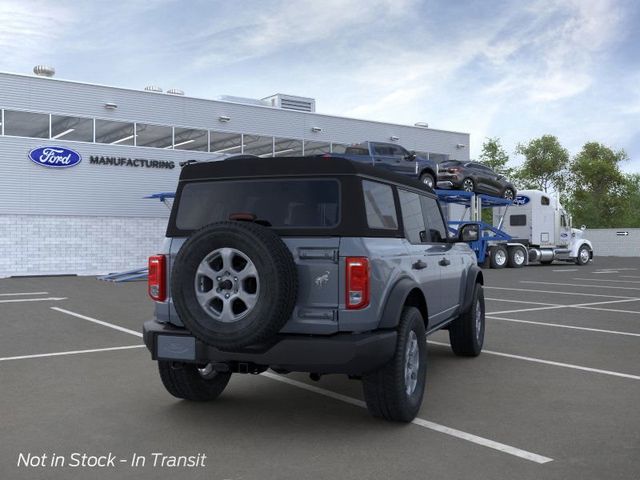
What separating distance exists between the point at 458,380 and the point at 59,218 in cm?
2299

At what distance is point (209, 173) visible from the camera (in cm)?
529

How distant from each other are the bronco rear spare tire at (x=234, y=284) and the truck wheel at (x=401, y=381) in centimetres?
85

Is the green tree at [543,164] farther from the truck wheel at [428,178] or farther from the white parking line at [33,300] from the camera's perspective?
the white parking line at [33,300]

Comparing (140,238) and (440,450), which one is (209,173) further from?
(140,238)

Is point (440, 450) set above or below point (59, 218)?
below

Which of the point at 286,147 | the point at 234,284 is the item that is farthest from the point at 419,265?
the point at 286,147

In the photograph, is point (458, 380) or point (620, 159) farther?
point (620, 159)

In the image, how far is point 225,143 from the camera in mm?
30594

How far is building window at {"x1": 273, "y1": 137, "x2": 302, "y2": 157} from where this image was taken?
32.1 metres

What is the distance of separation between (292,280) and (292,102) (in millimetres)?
30309

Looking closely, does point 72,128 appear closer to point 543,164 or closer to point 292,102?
point 292,102

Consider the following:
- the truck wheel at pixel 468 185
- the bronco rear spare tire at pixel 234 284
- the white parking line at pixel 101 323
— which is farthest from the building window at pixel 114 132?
the bronco rear spare tire at pixel 234 284

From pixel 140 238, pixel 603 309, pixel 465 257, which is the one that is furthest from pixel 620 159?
pixel 465 257

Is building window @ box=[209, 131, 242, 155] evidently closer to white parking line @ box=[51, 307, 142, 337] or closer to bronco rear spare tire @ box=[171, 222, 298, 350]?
white parking line @ box=[51, 307, 142, 337]
